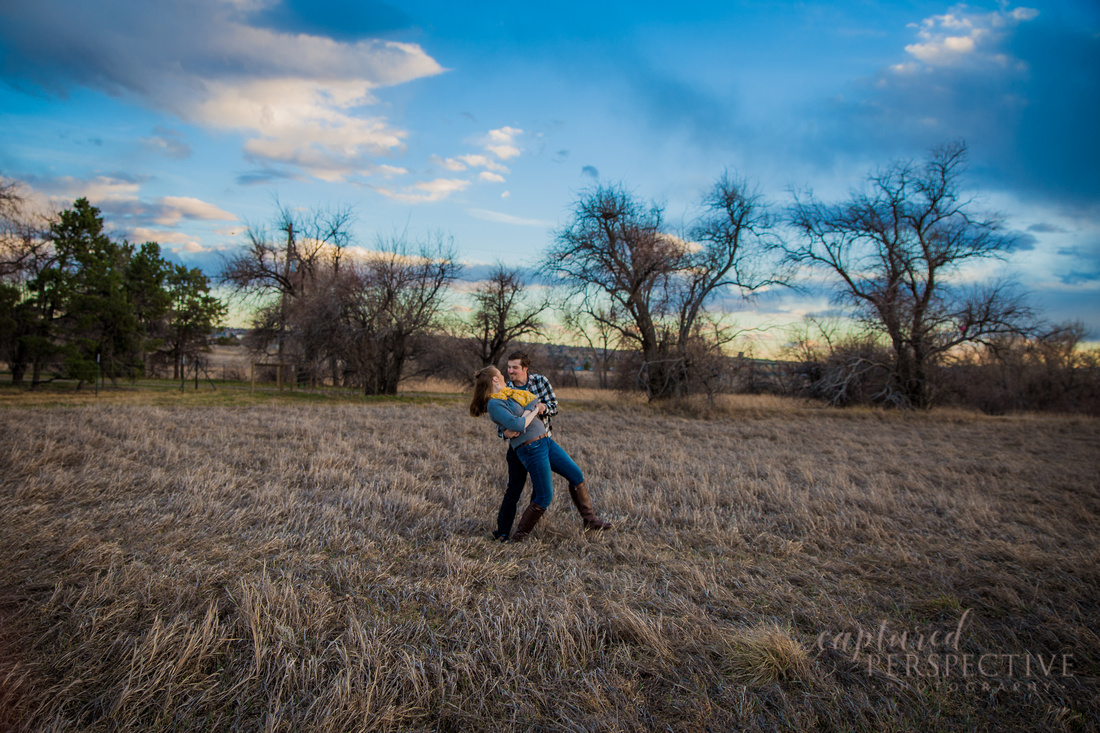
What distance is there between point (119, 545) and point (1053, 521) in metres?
10.0

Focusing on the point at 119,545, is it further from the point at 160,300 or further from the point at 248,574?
the point at 160,300

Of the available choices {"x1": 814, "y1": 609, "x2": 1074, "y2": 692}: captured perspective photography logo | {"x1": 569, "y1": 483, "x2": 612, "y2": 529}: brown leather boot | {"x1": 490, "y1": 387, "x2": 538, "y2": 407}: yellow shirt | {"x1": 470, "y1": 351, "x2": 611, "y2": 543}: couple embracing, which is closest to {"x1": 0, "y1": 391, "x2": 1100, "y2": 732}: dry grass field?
{"x1": 814, "y1": 609, "x2": 1074, "y2": 692}: captured perspective photography logo

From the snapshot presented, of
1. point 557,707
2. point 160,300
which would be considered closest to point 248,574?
point 557,707

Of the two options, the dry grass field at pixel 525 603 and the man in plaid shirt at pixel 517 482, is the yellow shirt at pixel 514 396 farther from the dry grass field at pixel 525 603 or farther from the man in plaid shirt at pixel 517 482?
the dry grass field at pixel 525 603

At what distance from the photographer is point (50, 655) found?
294cm

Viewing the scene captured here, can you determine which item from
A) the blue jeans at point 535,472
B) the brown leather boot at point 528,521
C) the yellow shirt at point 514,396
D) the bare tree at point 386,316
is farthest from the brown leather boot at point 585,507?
the bare tree at point 386,316

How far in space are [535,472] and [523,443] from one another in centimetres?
30

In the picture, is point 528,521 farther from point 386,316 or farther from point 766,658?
point 386,316

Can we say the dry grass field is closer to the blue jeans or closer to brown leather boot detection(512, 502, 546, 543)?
brown leather boot detection(512, 502, 546, 543)

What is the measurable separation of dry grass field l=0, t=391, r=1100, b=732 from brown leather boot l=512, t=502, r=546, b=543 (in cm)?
25

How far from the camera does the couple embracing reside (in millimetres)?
4824

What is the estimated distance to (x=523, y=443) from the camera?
16.5ft

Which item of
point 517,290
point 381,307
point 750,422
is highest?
point 517,290

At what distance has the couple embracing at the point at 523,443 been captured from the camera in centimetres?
482
